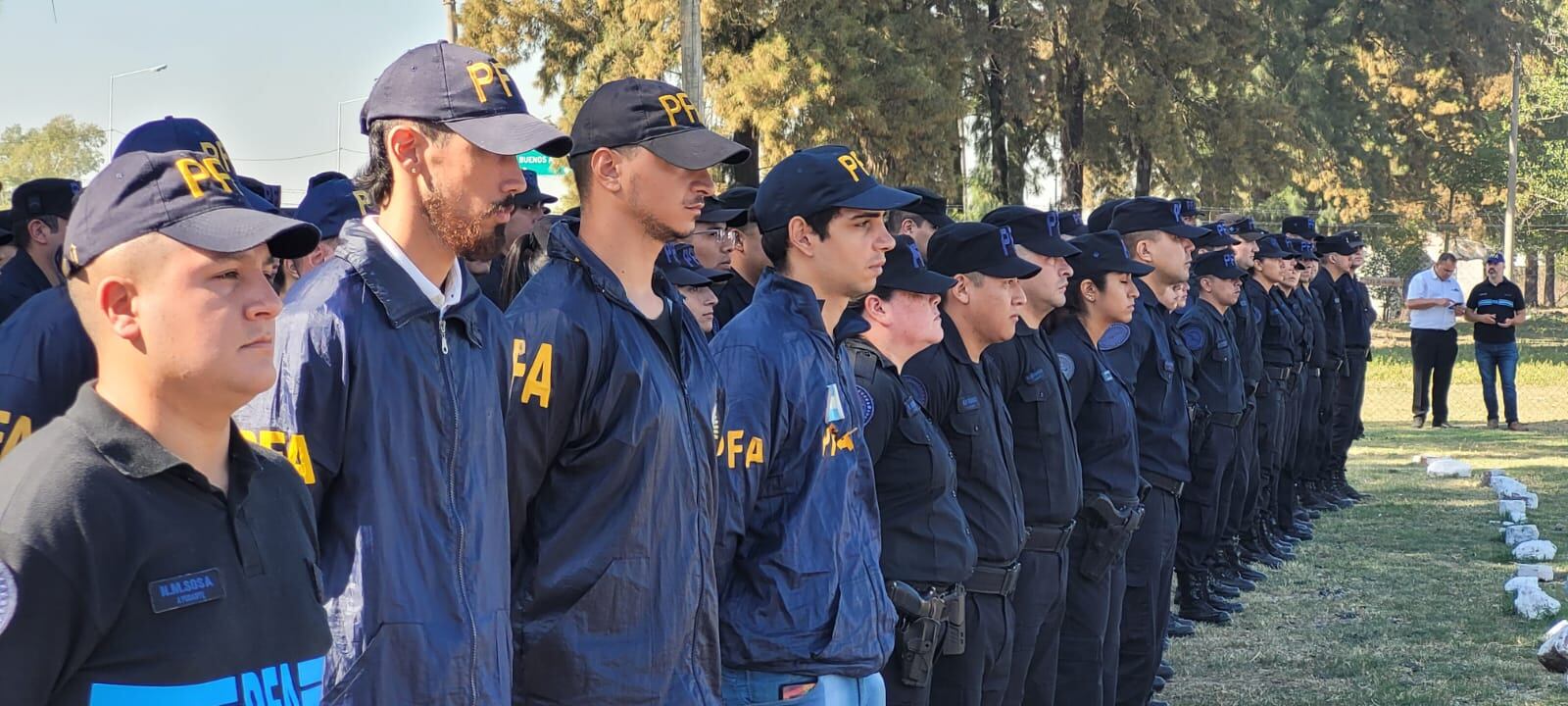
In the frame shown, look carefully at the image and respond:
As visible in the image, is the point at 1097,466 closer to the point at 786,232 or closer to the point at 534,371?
the point at 786,232

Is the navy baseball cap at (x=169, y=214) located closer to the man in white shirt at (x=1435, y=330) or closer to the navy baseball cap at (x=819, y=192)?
the navy baseball cap at (x=819, y=192)

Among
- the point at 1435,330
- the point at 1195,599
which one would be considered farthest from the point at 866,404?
the point at 1435,330

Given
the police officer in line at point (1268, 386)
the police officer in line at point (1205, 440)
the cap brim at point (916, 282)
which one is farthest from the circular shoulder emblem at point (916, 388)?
the police officer in line at point (1268, 386)

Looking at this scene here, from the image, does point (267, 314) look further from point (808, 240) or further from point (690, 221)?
point (808, 240)

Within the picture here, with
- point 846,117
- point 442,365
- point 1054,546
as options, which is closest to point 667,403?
point 442,365

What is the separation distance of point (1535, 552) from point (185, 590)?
10.2 meters

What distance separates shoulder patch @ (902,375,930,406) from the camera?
14.9ft

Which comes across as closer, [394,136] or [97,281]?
[97,281]

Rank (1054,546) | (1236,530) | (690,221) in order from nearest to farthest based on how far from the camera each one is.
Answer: (690,221)
(1054,546)
(1236,530)

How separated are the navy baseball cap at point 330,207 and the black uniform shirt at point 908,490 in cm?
167

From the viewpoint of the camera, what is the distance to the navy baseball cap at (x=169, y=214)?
1885mm

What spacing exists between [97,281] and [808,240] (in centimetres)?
221

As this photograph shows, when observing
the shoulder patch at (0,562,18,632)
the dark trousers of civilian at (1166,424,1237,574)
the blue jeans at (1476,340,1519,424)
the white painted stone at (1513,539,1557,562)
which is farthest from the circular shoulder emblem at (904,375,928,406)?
the blue jeans at (1476,340,1519,424)

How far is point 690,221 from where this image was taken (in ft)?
10.7
